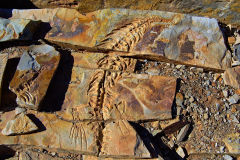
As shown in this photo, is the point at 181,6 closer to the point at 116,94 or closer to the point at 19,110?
the point at 116,94

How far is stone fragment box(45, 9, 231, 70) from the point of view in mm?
2941

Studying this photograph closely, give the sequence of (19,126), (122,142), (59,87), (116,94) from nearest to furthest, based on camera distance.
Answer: (122,142) < (19,126) < (116,94) < (59,87)

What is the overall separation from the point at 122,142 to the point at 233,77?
5.02 feet

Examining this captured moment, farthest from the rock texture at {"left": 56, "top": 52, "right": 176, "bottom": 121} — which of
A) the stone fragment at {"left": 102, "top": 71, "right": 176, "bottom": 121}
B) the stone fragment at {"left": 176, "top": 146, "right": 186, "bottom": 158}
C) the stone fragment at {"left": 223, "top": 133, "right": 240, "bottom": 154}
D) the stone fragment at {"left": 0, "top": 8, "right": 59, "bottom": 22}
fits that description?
the stone fragment at {"left": 0, "top": 8, "right": 59, "bottom": 22}

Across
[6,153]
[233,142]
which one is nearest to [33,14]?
[6,153]

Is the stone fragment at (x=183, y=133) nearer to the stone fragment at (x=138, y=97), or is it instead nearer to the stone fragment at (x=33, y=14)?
the stone fragment at (x=138, y=97)

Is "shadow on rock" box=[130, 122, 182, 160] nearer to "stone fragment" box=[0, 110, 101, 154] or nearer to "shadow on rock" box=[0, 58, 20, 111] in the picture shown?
"stone fragment" box=[0, 110, 101, 154]

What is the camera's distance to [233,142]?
273 centimetres

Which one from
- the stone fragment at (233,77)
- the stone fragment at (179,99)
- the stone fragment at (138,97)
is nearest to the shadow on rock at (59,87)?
the stone fragment at (138,97)

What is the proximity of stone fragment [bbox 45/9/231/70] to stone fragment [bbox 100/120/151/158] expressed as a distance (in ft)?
2.98

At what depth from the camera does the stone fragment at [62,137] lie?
8.87ft

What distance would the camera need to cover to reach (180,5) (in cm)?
318

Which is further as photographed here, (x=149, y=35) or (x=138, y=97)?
(x=149, y=35)

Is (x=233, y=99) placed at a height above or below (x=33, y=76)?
below
